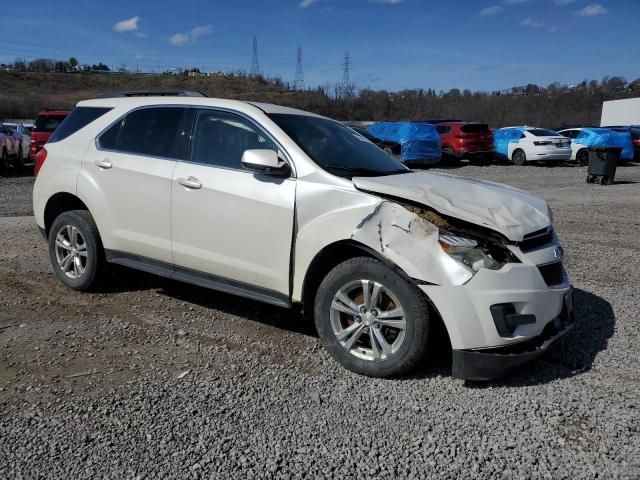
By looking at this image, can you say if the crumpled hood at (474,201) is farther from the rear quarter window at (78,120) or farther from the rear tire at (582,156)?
the rear tire at (582,156)

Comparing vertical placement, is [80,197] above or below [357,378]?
above

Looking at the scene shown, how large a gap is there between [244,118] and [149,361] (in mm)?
1945

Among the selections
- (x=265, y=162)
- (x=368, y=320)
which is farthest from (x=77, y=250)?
(x=368, y=320)

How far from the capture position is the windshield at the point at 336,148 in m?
4.18

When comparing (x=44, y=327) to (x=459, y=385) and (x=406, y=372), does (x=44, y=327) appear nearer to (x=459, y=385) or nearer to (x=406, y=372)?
(x=406, y=372)

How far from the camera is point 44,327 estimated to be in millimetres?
4426

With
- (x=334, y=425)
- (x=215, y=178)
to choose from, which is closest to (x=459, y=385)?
(x=334, y=425)

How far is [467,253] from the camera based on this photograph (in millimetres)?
3402

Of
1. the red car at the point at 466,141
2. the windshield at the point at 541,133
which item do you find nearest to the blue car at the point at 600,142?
the windshield at the point at 541,133

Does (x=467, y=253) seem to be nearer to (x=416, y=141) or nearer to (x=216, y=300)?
(x=216, y=300)

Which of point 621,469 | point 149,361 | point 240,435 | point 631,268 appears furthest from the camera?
point 631,268

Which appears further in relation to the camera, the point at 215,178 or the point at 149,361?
the point at 215,178

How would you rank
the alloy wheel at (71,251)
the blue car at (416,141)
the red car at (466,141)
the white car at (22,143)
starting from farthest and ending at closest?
1. the red car at (466,141)
2. the blue car at (416,141)
3. the white car at (22,143)
4. the alloy wheel at (71,251)

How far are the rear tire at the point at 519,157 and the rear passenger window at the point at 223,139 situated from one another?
2162cm
